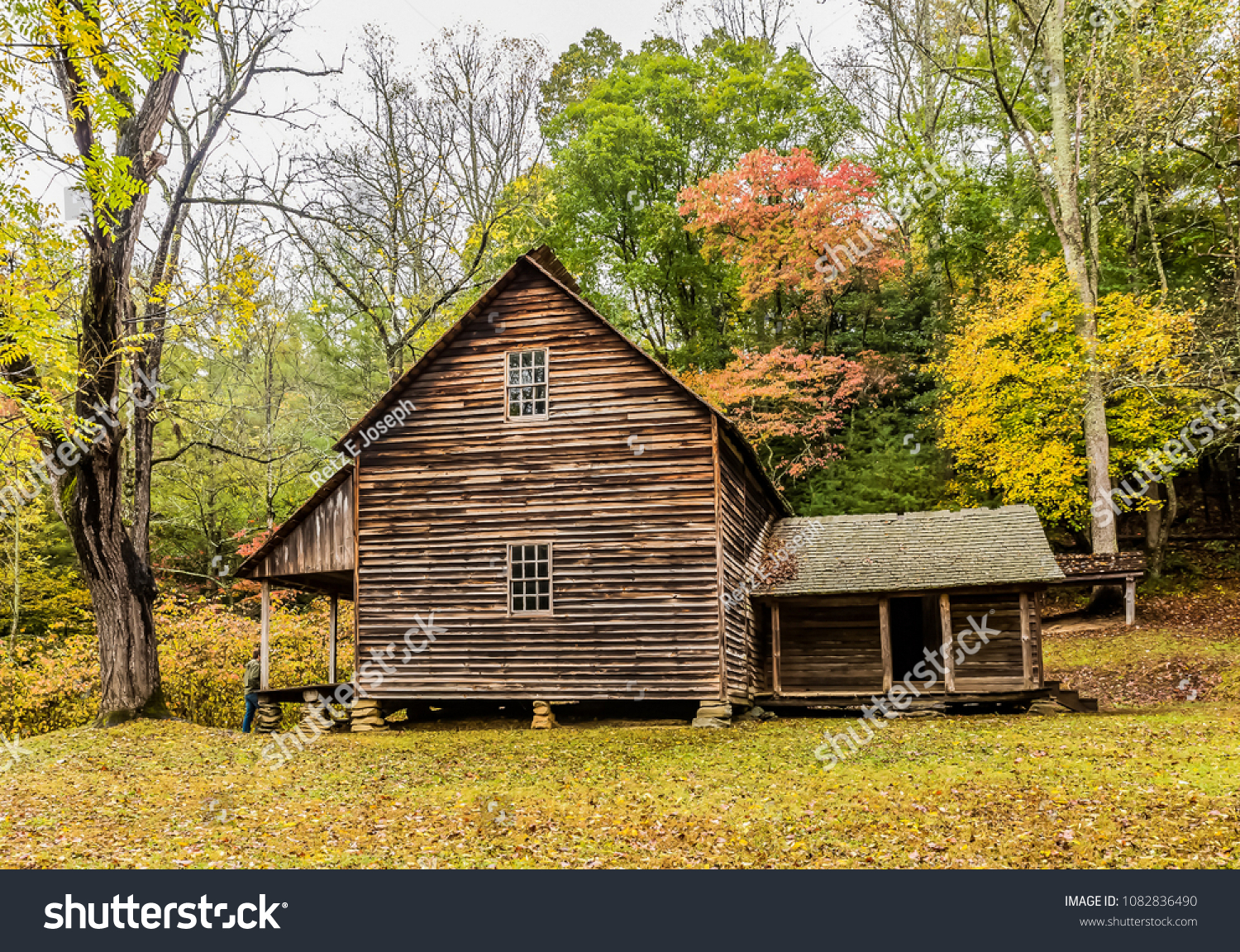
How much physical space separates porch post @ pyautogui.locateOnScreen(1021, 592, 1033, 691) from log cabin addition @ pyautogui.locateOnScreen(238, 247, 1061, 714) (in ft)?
0.17

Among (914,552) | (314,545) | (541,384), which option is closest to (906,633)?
(914,552)

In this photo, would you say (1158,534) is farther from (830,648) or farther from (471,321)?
(471,321)

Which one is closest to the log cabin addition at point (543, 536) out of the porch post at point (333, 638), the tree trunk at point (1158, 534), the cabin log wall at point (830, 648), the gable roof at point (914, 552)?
the gable roof at point (914, 552)

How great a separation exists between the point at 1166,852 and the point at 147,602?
16.6m

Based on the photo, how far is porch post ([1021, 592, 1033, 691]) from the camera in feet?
60.2

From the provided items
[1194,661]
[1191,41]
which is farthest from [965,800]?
[1191,41]

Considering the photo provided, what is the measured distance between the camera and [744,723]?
17.8 meters

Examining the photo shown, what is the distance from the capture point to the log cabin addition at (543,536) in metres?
17.3

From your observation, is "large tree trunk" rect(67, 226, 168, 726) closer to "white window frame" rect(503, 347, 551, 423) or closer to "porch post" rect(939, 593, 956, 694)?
"white window frame" rect(503, 347, 551, 423)

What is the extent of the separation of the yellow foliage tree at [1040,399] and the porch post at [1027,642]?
8.92m

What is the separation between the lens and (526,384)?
1842 cm

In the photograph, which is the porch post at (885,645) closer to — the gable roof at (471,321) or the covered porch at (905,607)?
the covered porch at (905,607)

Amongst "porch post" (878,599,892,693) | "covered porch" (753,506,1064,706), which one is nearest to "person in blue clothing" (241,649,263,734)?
"covered porch" (753,506,1064,706)

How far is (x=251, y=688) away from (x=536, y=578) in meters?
6.26
